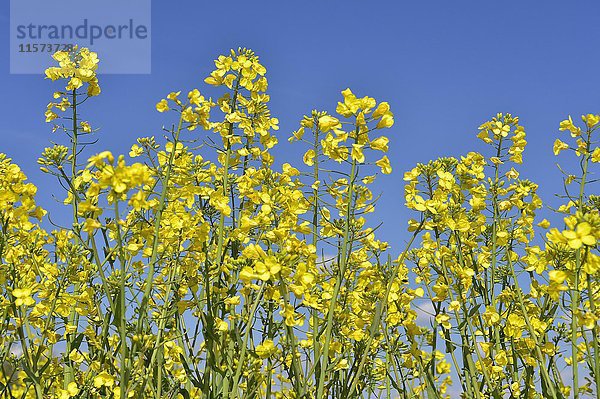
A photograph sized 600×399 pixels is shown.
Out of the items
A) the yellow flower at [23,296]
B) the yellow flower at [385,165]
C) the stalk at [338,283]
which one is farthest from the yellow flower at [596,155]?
the yellow flower at [23,296]

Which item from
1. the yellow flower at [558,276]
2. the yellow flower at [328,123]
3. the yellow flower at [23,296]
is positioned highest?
the yellow flower at [328,123]

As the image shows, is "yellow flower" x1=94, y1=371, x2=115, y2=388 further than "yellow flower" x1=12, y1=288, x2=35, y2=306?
No

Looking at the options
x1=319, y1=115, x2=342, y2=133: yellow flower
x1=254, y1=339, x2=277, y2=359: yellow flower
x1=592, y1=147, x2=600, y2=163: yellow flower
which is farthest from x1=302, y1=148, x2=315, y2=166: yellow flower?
x1=592, y1=147, x2=600, y2=163: yellow flower

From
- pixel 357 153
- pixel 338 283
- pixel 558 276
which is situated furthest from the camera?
pixel 357 153

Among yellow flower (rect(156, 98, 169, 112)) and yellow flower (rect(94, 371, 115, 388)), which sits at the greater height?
yellow flower (rect(156, 98, 169, 112))

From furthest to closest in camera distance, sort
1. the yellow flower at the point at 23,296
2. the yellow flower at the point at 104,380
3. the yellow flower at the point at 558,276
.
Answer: the yellow flower at the point at 23,296, the yellow flower at the point at 104,380, the yellow flower at the point at 558,276

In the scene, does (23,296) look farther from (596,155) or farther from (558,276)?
(596,155)

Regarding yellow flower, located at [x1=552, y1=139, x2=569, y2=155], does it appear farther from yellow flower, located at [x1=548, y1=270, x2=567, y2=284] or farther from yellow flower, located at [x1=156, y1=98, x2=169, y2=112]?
yellow flower, located at [x1=156, y1=98, x2=169, y2=112]

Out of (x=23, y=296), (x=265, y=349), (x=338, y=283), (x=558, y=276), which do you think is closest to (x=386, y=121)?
(x=338, y=283)

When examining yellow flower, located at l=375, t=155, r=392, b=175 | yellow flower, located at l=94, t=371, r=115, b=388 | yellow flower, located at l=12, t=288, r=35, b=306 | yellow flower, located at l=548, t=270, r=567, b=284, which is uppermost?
yellow flower, located at l=375, t=155, r=392, b=175

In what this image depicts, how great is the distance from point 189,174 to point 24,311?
1074 millimetres

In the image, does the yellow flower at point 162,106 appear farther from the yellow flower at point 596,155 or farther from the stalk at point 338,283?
the yellow flower at point 596,155

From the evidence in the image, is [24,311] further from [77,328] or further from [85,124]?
[85,124]

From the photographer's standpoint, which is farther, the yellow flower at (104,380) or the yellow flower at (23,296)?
the yellow flower at (23,296)
